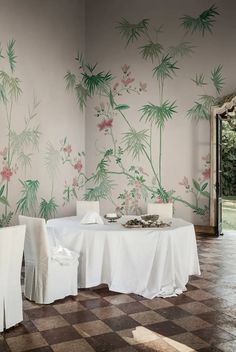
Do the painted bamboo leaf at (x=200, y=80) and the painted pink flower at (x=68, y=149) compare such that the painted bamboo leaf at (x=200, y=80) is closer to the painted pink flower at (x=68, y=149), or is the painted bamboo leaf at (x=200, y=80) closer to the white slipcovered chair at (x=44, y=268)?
the painted pink flower at (x=68, y=149)

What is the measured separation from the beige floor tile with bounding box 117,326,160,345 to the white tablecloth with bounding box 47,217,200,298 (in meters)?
0.84

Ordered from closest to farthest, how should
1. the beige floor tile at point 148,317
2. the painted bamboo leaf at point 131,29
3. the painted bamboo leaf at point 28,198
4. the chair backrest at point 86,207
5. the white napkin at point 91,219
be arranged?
the beige floor tile at point 148,317 → the white napkin at point 91,219 → the chair backrest at point 86,207 → the painted bamboo leaf at point 28,198 → the painted bamboo leaf at point 131,29

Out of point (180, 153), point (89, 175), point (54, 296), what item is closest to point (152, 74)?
point (180, 153)

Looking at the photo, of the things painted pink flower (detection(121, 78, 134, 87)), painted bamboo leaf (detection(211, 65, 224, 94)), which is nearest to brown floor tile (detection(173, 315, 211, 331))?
painted bamboo leaf (detection(211, 65, 224, 94))

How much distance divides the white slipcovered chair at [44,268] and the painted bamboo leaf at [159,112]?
4198 millimetres

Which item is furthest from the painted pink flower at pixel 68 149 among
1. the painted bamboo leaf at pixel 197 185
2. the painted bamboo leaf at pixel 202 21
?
the painted bamboo leaf at pixel 202 21

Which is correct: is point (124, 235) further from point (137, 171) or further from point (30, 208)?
point (137, 171)

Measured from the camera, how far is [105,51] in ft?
26.5

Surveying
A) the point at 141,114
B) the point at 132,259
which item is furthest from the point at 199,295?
the point at 141,114

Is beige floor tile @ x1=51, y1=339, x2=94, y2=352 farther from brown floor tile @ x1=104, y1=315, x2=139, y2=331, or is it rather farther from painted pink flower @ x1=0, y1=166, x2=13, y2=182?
painted pink flower @ x1=0, y1=166, x2=13, y2=182

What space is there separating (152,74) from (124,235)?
437 cm

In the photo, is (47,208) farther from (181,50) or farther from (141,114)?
(181,50)

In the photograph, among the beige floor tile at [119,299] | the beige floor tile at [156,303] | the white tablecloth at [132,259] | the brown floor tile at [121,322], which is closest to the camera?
the brown floor tile at [121,322]

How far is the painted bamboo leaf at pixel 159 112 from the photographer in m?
7.76
